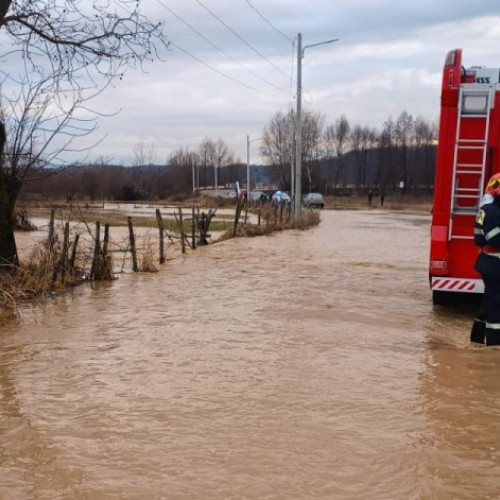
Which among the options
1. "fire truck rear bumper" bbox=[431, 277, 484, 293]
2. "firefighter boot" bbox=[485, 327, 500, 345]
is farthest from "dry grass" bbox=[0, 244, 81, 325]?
"firefighter boot" bbox=[485, 327, 500, 345]

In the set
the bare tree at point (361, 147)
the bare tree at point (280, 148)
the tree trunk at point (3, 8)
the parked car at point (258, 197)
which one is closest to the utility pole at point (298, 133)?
the parked car at point (258, 197)

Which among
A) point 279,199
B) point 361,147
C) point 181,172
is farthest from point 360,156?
point 279,199

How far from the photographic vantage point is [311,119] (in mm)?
83938

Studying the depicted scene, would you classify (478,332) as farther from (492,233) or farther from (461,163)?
(461,163)

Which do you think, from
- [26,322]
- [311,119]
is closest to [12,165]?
[26,322]

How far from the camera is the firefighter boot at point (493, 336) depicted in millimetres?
6820

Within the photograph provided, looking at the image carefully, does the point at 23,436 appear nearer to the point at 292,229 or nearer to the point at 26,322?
the point at 26,322

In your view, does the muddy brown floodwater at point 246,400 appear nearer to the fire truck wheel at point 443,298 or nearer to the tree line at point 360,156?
the fire truck wheel at point 443,298

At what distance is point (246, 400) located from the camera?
5395 millimetres

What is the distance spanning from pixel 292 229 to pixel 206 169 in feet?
289

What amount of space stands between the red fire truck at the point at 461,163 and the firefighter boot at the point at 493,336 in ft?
5.35

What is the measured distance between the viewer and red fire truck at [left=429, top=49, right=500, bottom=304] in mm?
8203

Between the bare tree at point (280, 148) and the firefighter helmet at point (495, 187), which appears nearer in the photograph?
the firefighter helmet at point (495, 187)

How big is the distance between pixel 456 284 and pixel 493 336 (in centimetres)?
177
